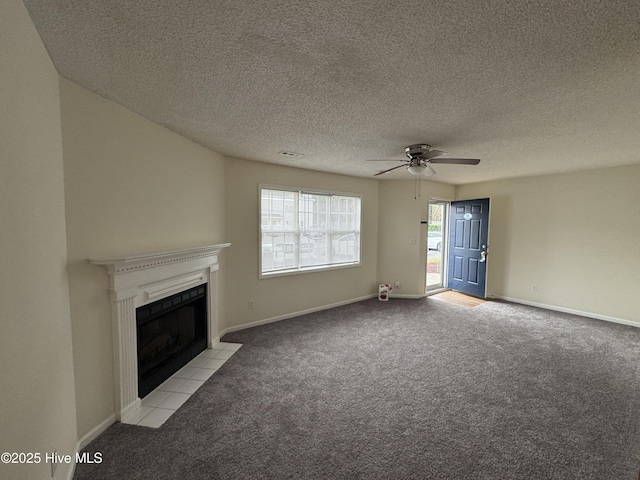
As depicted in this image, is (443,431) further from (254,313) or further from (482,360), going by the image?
(254,313)

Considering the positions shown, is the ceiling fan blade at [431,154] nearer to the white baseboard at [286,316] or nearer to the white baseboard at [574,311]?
the white baseboard at [286,316]

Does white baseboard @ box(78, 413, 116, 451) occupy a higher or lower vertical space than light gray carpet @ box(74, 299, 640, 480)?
higher

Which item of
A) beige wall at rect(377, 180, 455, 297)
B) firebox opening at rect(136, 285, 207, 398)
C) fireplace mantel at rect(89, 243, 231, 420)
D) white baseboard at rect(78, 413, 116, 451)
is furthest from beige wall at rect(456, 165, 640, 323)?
white baseboard at rect(78, 413, 116, 451)

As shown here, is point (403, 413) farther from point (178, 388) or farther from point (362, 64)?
point (362, 64)

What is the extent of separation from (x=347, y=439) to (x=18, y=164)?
240 cm

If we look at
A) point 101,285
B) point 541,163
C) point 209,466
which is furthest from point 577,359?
point 101,285

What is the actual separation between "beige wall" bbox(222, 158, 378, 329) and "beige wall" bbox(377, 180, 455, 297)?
757 mm

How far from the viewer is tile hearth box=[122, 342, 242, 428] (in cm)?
214

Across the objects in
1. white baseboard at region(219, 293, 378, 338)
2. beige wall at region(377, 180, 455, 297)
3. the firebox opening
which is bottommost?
white baseboard at region(219, 293, 378, 338)

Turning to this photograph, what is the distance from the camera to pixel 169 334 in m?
2.92

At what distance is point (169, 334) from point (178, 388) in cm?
61

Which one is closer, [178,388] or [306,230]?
[178,388]

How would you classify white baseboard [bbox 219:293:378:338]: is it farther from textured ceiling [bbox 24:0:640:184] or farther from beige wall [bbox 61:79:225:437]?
textured ceiling [bbox 24:0:640:184]

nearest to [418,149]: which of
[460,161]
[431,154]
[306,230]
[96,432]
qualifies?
[431,154]
